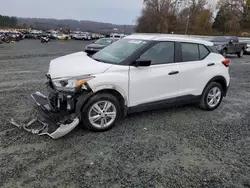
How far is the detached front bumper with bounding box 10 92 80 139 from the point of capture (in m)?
3.25

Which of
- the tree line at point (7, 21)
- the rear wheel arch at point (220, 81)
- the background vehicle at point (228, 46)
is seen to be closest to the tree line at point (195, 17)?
the background vehicle at point (228, 46)

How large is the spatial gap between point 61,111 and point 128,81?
1226 millimetres

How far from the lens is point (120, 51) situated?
420cm

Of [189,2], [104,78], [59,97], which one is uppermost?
[189,2]

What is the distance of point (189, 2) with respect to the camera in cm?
5050

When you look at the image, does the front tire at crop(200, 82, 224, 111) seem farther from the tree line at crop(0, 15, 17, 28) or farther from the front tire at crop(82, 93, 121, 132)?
the tree line at crop(0, 15, 17, 28)

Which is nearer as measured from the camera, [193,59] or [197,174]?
[197,174]

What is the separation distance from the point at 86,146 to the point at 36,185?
968 millimetres

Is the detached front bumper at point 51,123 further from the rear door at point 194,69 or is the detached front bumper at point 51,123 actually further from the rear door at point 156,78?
the rear door at point 194,69

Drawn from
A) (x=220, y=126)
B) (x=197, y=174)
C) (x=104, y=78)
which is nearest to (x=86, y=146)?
(x=104, y=78)

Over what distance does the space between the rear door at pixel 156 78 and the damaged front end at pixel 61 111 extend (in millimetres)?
897

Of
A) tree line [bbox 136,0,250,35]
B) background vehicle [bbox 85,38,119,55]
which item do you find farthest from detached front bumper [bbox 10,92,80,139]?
tree line [bbox 136,0,250,35]

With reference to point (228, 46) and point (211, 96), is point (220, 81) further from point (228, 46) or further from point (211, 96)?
point (228, 46)

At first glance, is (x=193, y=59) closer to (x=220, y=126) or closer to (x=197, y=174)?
(x=220, y=126)
